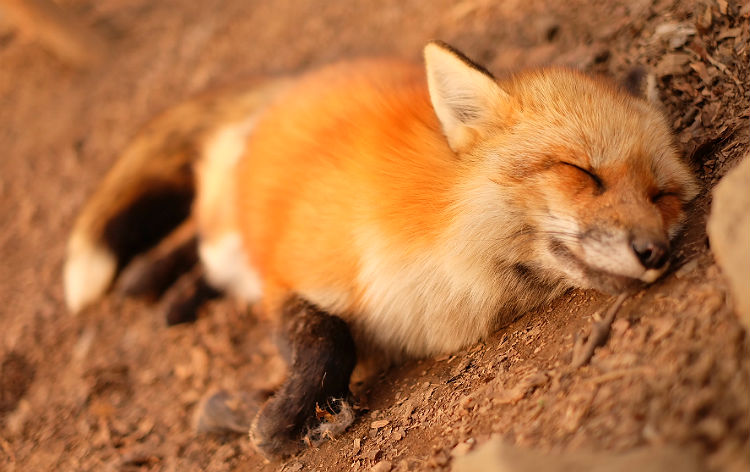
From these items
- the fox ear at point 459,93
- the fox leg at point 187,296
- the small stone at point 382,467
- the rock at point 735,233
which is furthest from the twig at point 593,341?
the fox leg at point 187,296

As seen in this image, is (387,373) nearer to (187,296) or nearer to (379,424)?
(379,424)

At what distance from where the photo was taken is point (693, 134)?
7.75 ft

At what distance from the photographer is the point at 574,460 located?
1305 mm

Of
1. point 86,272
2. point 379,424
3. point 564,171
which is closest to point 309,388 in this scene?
point 379,424

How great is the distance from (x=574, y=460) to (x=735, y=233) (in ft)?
2.21

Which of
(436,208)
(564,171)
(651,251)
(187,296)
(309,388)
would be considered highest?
(187,296)

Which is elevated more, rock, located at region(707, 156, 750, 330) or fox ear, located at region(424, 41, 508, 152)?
fox ear, located at region(424, 41, 508, 152)

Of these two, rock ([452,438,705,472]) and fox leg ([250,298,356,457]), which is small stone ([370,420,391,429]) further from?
rock ([452,438,705,472])

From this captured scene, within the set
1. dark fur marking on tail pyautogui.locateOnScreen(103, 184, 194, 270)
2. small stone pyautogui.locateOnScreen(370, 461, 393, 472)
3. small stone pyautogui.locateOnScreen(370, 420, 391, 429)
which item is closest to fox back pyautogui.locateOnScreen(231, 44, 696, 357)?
small stone pyautogui.locateOnScreen(370, 420, 391, 429)

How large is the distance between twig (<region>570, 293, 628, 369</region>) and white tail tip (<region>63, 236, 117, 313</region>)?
264 centimetres

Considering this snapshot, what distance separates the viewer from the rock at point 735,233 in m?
1.38

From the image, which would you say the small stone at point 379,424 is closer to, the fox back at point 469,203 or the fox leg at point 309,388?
the fox leg at point 309,388

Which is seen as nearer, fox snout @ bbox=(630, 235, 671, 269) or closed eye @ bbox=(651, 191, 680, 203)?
fox snout @ bbox=(630, 235, 671, 269)

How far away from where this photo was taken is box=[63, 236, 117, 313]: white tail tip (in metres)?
3.31
